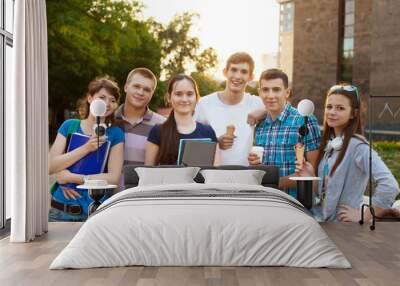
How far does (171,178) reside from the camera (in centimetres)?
701

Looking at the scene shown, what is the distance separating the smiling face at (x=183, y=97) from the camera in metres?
7.71

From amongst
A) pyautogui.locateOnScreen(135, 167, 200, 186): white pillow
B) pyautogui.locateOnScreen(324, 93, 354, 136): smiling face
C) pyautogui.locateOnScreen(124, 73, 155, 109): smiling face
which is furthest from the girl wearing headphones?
pyautogui.locateOnScreen(124, 73, 155, 109): smiling face

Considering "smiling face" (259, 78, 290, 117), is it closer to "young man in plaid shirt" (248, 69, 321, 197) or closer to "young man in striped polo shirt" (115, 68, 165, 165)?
"young man in plaid shirt" (248, 69, 321, 197)

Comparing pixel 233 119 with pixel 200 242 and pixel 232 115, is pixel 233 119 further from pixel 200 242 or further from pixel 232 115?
pixel 200 242

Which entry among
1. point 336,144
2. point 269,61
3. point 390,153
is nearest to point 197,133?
point 269,61

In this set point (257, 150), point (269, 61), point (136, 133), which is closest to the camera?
point (257, 150)

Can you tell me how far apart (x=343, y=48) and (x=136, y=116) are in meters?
2.91

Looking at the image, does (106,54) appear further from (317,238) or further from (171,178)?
(317,238)

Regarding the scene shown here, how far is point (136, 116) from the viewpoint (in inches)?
305

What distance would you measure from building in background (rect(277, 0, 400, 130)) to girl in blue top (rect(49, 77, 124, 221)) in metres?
2.38

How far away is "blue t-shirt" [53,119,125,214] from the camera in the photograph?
7668mm

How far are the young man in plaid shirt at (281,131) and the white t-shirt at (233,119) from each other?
0.11m

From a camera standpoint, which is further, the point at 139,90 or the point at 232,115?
the point at 139,90

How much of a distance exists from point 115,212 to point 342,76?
416 cm
